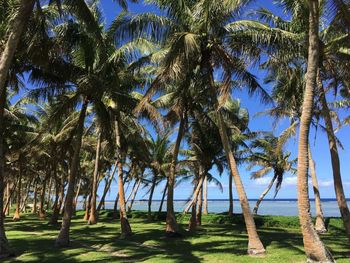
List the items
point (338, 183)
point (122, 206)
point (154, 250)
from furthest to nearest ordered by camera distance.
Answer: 1. point (122, 206)
2. point (154, 250)
3. point (338, 183)

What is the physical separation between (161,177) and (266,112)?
58.7 ft

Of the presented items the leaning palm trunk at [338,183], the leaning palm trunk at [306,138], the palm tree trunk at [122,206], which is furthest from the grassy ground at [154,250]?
the leaning palm trunk at [306,138]

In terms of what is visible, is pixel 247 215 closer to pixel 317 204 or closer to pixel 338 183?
pixel 338 183

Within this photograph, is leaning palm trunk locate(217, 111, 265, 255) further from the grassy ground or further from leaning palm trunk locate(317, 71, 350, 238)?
leaning palm trunk locate(317, 71, 350, 238)

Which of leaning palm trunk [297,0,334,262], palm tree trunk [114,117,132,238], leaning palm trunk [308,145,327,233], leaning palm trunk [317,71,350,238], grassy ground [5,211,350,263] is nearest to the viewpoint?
leaning palm trunk [297,0,334,262]

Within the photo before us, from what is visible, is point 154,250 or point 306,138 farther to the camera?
point 154,250

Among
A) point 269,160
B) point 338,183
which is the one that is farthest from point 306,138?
point 269,160

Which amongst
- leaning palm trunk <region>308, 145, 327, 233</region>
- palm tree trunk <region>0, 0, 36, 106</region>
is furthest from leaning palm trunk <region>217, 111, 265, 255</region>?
leaning palm trunk <region>308, 145, 327, 233</region>

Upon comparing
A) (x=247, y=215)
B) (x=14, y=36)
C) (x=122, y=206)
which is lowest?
(x=247, y=215)

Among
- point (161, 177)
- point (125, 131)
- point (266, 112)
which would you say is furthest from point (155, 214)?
point (266, 112)

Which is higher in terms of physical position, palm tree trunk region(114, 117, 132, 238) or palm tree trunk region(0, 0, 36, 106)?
palm tree trunk region(0, 0, 36, 106)

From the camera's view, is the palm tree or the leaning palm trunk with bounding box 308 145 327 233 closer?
the leaning palm trunk with bounding box 308 145 327 233

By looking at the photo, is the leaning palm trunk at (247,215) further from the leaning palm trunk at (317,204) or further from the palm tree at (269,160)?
the palm tree at (269,160)

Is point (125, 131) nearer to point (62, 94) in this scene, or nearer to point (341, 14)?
point (62, 94)
